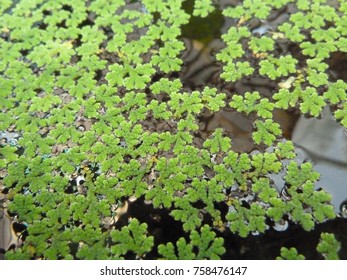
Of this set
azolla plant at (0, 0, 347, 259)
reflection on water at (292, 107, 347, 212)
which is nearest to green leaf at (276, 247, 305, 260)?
azolla plant at (0, 0, 347, 259)

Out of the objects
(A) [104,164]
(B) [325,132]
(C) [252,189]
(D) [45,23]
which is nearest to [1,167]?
(A) [104,164]

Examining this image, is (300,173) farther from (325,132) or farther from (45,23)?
(45,23)

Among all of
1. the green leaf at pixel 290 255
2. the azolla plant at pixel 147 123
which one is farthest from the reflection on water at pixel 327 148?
the green leaf at pixel 290 255

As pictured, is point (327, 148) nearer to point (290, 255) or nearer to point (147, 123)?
point (290, 255)

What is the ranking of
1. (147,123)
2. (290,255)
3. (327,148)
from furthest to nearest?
1. (147,123)
2. (327,148)
3. (290,255)

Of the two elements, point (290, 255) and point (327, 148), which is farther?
point (327, 148)

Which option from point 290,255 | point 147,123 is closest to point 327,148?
point 290,255

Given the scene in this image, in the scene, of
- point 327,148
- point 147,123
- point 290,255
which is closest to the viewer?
point 290,255
